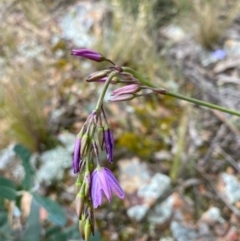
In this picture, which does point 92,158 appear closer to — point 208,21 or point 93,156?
point 93,156

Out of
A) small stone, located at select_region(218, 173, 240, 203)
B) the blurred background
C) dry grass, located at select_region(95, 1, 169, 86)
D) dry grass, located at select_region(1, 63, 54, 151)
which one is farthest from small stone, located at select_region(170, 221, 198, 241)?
dry grass, located at select_region(95, 1, 169, 86)

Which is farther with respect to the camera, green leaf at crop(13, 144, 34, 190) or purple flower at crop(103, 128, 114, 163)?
green leaf at crop(13, 144, 34, 190)

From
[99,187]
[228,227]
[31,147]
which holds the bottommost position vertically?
[228,227]

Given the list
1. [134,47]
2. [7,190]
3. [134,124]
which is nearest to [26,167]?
[7,190]

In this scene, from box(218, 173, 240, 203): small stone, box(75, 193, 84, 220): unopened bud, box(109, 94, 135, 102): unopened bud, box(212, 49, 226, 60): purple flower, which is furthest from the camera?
box(212, 49, 226, 60): purple flower

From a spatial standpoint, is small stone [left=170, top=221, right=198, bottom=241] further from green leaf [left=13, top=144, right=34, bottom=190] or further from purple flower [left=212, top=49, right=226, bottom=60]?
purple flower [left=212, top=49, right=226, bottom=60]

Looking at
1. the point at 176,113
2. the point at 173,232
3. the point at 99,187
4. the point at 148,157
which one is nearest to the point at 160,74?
the point at 176,113

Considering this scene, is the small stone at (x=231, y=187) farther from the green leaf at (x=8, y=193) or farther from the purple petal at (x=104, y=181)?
the purple petal at (x=104, y=181)

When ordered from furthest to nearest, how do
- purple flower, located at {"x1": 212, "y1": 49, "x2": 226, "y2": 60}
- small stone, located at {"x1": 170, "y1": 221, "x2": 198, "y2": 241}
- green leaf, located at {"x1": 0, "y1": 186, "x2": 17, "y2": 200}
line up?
1. purple flower, located at {"x1": 212, "y1": 49, "x2": 226, "y2": 60}
2. small stone, located at {"x1": 170, "y1": 221, "x2": 198, "y2": 241}
3. green leaf, located at {"x1": 0, "y1": 186, "x2": 17, "y2": 200}

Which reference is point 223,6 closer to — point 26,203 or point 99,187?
point 26,203
